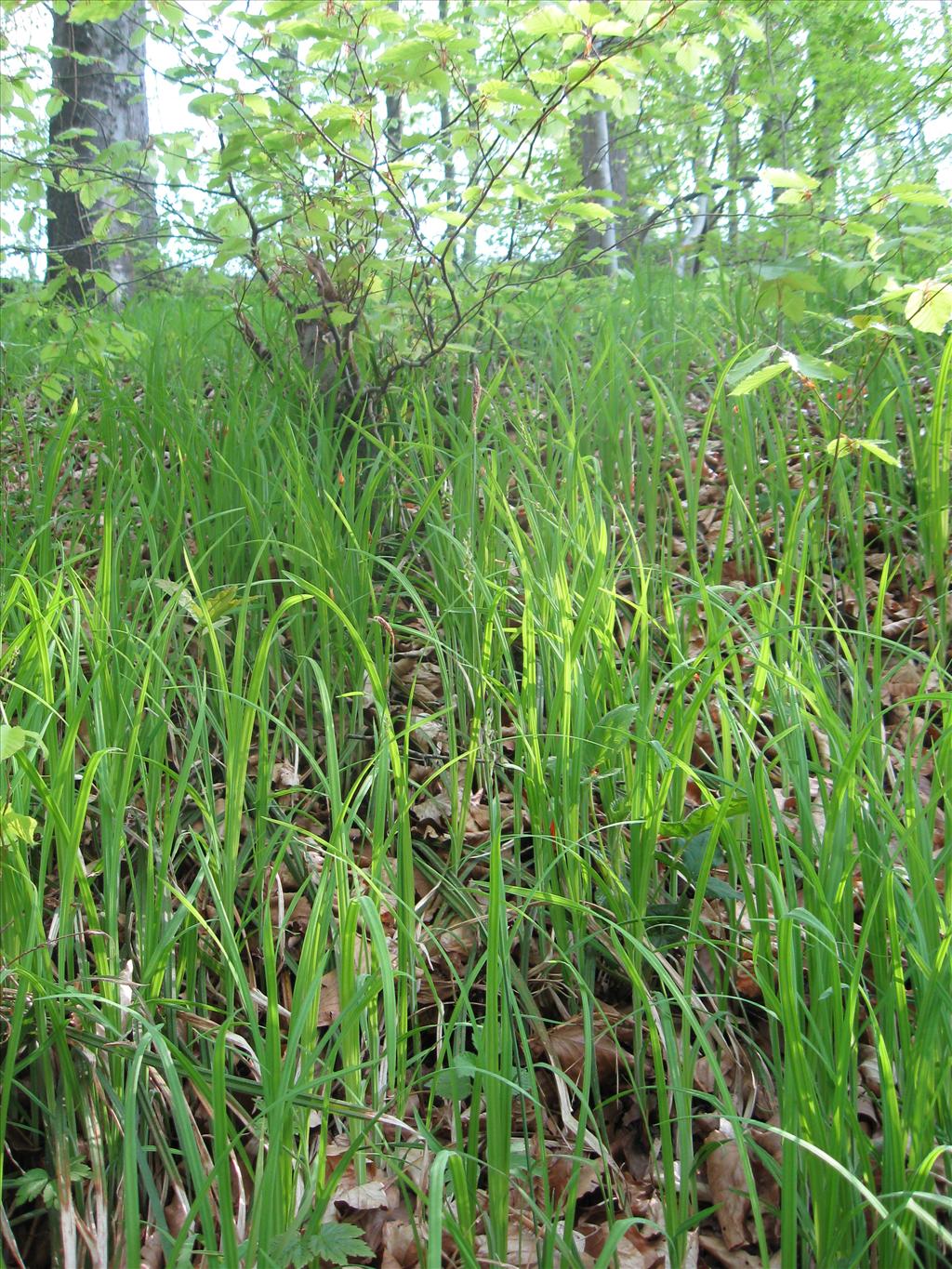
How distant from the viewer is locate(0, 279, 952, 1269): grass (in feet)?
3.41

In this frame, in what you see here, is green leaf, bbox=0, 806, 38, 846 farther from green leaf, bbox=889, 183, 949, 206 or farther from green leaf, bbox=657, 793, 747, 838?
green leaf, bbox=889, 183, 949, 206

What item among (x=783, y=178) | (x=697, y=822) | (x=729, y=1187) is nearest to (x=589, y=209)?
(x=783, y=178)

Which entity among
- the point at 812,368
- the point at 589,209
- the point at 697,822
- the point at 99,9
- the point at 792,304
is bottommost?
the point at 697,822

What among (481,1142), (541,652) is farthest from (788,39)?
(481,1142)

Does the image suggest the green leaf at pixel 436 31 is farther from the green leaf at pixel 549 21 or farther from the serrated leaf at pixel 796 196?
the serrated leaf at pixel 796 196

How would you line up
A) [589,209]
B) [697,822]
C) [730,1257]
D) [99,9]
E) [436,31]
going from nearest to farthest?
[730,1257] < [697,822] < [436,31] < [99,9] < [589,209]

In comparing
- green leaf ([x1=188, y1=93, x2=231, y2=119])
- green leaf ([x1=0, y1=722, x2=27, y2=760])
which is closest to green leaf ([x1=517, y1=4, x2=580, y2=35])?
green leaf ([x1=188, y1=93, x2=231, y2=119])

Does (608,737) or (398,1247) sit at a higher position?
(608,737)

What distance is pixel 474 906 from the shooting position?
154 cm

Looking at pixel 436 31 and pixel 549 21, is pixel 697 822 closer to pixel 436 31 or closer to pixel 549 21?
pixel 549 21

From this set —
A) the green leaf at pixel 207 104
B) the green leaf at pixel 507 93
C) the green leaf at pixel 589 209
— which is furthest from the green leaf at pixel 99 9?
the green leaf at pixel 589 209

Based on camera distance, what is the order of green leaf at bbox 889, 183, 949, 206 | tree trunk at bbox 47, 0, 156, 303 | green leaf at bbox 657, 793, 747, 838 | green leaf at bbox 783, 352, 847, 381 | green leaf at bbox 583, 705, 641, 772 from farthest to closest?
tree trunk at bbox 47, 0, 156, 303 < green leaf at bbox 889, 183, 949, 206 < green leaf at bbox 783, 352, 847, 381 < green leaf at bbox 583, 705, 641, 772 < green leaf at bbox 657, 793, 747, 838

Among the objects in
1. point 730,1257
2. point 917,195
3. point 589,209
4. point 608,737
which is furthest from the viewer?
point 589,209

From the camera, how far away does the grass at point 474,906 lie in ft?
3.41
